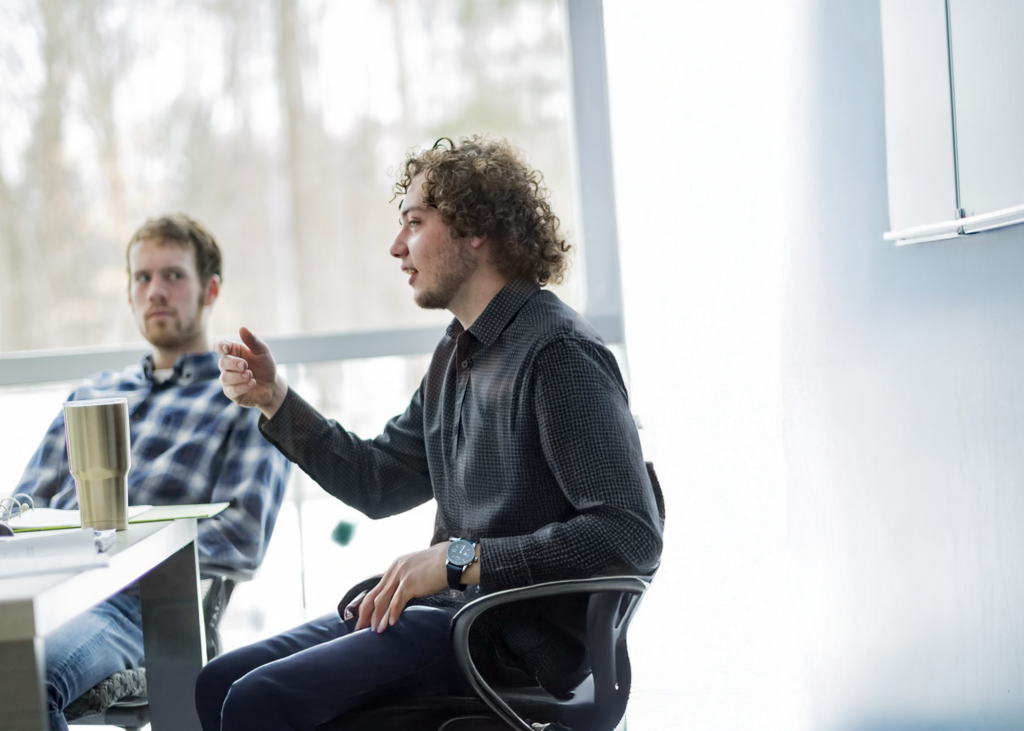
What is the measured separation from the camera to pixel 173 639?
4.96 feet

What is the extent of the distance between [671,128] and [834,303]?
1.87 feet

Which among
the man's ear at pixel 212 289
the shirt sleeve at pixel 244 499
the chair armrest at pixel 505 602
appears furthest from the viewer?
the man's ear at pixel 212 289

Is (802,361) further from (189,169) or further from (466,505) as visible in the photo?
(189,169)

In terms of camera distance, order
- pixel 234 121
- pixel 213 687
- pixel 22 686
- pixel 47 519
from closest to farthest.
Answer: pixel 22 686, pixel 47 519, pixel 213 687, pixel 234 121

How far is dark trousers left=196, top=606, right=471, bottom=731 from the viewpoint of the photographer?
1.30 metres

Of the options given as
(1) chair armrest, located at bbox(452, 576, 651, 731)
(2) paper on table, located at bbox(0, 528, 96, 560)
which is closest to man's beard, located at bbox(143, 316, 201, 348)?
(2) paper on table, located at bbox(0, 528, 96, 560)

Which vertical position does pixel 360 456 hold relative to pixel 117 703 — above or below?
above

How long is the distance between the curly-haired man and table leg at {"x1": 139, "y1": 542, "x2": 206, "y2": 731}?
78 millimetres

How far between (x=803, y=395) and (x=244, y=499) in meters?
1.22

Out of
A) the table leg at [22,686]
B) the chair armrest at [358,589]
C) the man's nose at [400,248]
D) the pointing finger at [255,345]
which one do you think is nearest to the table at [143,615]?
the table leg at [22,686]

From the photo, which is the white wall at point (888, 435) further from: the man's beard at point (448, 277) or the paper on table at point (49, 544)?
the paper on table at point (49, 544)

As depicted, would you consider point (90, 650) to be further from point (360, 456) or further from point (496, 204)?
point (496, 204)

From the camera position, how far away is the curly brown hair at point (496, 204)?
5.46ft

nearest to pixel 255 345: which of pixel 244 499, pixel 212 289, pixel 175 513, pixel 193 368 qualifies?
pixel 175 513
